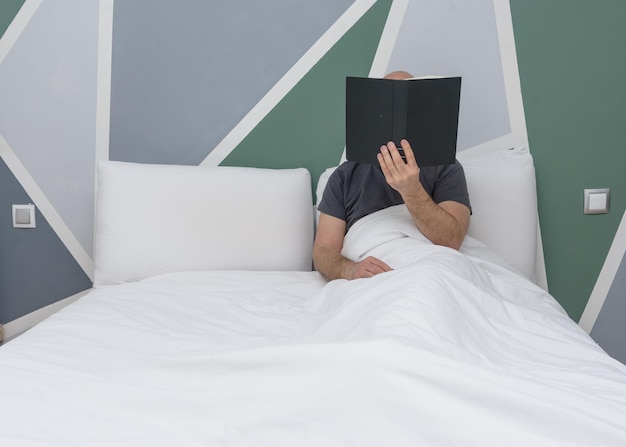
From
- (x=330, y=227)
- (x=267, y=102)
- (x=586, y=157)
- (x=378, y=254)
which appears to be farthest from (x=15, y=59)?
(x=586, y=157)

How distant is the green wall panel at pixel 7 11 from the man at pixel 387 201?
3.91 feet

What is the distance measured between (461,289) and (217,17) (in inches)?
52.8

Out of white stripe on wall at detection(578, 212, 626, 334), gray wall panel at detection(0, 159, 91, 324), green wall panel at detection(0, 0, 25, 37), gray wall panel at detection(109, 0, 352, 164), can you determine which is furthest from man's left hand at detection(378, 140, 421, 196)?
green wall panel at detection(0, 0, 25, 37)

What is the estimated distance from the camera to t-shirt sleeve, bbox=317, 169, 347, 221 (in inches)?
82.8

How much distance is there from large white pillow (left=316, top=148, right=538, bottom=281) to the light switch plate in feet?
0.95

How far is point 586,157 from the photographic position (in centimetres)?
237

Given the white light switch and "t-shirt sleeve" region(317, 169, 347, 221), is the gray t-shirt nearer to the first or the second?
"t-shirt sleeve" region(317, 169, 347, 221)

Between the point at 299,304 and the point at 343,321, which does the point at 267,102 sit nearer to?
the point at 299,304

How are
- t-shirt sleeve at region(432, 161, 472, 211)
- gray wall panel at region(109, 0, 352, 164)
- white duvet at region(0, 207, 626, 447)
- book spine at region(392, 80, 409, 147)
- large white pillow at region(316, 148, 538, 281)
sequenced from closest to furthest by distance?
white duvet at region(0, 207, 626, 447) < book spine at region(392, 80, 409, 147) < t-shirt sleeve at region(432, 161, 472, 211) < large white pillow at region(316, 148, 538, 281) < gray wall panel at region(109, 0, 352, 164)

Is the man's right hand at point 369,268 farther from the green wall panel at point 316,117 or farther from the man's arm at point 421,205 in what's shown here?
the green wall panel at point 316,117

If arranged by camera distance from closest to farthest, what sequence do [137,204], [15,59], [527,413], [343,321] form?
[527,413], [343,321], [137,204], [15,59]

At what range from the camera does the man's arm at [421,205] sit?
1773 millimetres

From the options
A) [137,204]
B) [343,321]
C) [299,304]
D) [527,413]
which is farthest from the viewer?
[137,204]

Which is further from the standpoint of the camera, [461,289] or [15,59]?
[15,59]
